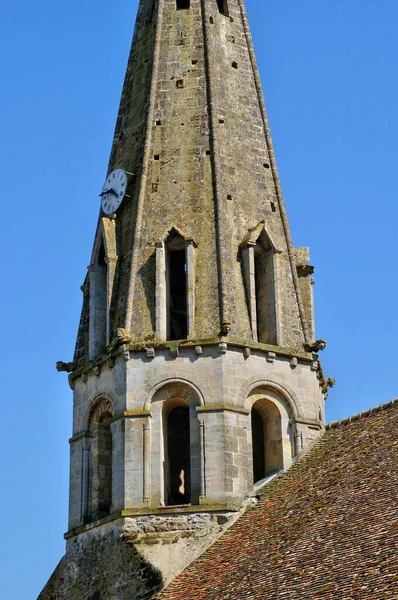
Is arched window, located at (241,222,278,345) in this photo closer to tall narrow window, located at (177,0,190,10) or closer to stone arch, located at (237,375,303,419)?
stone arch, located at (237,375,303,419)

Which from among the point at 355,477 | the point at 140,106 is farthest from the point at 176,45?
the point at 355,477

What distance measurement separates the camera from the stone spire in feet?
109

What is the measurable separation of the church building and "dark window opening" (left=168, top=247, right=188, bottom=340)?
1.8 inches

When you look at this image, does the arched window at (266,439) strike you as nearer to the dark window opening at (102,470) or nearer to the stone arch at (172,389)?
the stone arch at (172,389)

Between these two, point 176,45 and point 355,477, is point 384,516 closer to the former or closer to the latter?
point 355,477

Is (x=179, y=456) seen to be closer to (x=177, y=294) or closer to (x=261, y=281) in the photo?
(x=177, y=294)

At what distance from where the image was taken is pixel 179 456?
33406 mm

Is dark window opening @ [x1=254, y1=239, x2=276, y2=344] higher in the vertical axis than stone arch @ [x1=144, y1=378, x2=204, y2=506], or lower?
higher

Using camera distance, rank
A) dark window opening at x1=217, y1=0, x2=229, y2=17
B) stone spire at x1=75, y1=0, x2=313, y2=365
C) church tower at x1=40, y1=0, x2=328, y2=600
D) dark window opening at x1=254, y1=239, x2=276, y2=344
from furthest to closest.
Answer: dark window opening at x1=217, y1=0, x2=229, y2=17
dark window opening at x1=254, y1=239, x2=276, y2=344
stone spire at x1=75, y1=0, x2=313, y2=365
church tower at x1=40, y1=0, x2=328, y2=600

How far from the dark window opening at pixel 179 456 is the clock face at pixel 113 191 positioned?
5.03 metres

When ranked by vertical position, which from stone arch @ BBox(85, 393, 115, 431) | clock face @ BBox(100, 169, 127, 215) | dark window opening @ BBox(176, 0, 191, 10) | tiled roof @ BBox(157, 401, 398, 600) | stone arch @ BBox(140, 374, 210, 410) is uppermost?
dark window opening @ BBox(176, 0, 191, 10)

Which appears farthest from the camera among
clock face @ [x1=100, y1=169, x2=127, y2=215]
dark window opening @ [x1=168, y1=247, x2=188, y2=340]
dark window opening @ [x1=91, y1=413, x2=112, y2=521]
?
clock face @ [x1=100, y1=169, x2=127, y2=215]

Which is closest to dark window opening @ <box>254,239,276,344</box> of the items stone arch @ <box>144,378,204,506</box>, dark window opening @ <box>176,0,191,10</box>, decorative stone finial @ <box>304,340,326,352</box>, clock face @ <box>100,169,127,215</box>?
decorative stone finial @ <box>304,340,326,352</box>

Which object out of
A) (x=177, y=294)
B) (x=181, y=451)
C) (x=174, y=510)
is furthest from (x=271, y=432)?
(x=177, y=294)
